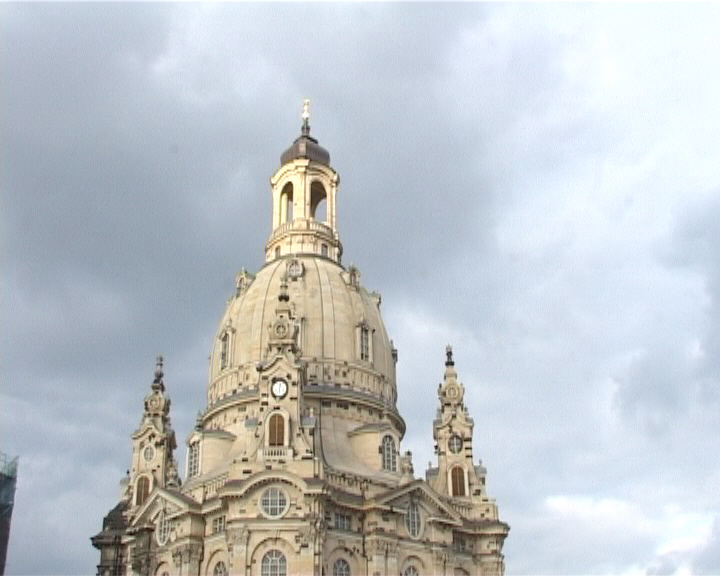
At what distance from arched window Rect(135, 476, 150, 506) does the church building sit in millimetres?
97

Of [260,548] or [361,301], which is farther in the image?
[361,301]

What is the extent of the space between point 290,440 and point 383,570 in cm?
1133

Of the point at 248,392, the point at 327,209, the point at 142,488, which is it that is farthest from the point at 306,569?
the point at 327,209

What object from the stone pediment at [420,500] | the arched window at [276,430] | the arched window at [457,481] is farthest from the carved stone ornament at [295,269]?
the stone pediment at [420,500]

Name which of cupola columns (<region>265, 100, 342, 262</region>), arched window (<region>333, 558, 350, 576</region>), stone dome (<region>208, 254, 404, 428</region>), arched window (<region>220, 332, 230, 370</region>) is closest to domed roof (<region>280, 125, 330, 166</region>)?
cupola columns (<region>265, 100, 342, 262</region>)

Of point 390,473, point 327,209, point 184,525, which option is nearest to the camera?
point 184,525

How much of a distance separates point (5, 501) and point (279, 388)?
834 inches

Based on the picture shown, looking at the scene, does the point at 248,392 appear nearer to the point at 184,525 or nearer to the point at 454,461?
the point at 184,525

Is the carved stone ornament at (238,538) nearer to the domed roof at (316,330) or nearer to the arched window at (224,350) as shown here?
the domed roof at (316,330)

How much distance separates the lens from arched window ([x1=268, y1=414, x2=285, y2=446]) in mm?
68375

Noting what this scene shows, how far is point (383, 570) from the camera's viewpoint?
67.9 m

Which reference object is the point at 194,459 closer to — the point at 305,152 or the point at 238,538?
the point at 238,538

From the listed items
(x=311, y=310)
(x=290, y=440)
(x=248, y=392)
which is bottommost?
(x=290, y=440)

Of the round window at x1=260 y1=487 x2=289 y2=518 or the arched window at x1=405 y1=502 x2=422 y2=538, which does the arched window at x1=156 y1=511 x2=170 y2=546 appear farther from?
the arched window at x1=405 y1=502 x2=422 y2=538
